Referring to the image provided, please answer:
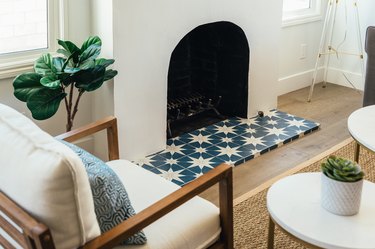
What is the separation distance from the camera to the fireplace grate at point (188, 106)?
366cm

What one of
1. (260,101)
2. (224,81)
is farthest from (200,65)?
(260,101)

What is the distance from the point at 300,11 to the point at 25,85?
2805 mm

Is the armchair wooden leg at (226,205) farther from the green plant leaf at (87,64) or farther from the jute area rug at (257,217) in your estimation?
the green plant leaf at (87,64)

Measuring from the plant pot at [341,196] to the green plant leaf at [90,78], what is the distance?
1.30 meters

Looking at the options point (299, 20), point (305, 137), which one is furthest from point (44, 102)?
point (299, 20)

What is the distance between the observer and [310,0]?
468 centimetres

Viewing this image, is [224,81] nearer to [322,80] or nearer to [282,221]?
[322,80]

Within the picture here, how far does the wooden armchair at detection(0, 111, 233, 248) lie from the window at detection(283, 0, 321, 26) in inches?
103

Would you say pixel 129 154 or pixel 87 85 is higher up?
pixel 87 85

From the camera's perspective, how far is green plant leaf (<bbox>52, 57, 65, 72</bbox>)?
8.71 feet

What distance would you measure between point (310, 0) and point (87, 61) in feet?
8.84

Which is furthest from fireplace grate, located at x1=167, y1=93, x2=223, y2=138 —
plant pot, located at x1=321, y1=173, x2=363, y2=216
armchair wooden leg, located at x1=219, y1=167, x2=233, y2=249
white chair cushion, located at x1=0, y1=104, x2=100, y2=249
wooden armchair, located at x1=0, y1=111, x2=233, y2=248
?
white chair cushion, located at x1=0, y1=104, x2=100, y2=249

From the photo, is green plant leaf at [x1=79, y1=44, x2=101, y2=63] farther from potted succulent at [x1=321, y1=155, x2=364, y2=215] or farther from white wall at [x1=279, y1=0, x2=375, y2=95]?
white wall at [x1=279, y1=0, x2=375, y2=95]

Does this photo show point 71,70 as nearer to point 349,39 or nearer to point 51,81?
point 51,81
